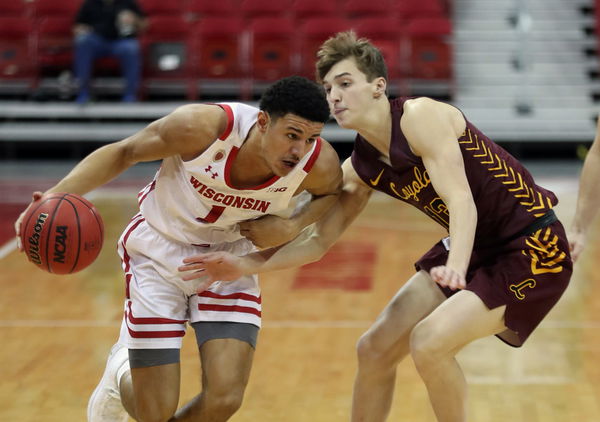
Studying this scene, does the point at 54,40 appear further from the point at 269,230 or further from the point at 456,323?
the point at 456,323

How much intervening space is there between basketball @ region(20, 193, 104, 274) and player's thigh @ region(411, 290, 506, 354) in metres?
1.37

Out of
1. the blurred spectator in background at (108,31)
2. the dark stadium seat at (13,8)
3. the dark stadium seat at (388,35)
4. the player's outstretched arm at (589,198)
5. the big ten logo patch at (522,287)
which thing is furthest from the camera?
the dark stadium seat at (13,8)

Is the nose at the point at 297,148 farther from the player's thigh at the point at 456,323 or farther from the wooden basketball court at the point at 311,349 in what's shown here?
the wooden basketball court at the point at 311,349

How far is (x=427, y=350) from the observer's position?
3.62m

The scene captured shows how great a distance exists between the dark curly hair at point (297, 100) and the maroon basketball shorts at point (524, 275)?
0.88 meters

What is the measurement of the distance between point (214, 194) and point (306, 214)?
410 millimetres

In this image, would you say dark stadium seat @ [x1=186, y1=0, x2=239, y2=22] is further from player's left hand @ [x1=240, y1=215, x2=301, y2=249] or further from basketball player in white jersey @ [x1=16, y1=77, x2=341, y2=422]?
player's left hand @ [x1=240, y1=215, x2=301, y2=249]

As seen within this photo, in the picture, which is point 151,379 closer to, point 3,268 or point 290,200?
point 290,200

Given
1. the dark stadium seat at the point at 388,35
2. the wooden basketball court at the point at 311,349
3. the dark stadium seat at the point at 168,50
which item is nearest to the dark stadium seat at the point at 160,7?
the dark stadium seat at the point at 168,50

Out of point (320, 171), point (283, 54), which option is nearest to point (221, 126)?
point (320, 171)

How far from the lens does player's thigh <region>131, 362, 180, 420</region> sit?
3.81m

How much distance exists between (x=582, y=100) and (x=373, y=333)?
1068 centimetres

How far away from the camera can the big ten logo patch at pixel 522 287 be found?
3.72 m

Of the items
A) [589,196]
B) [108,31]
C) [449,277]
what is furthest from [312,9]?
[449,277]
